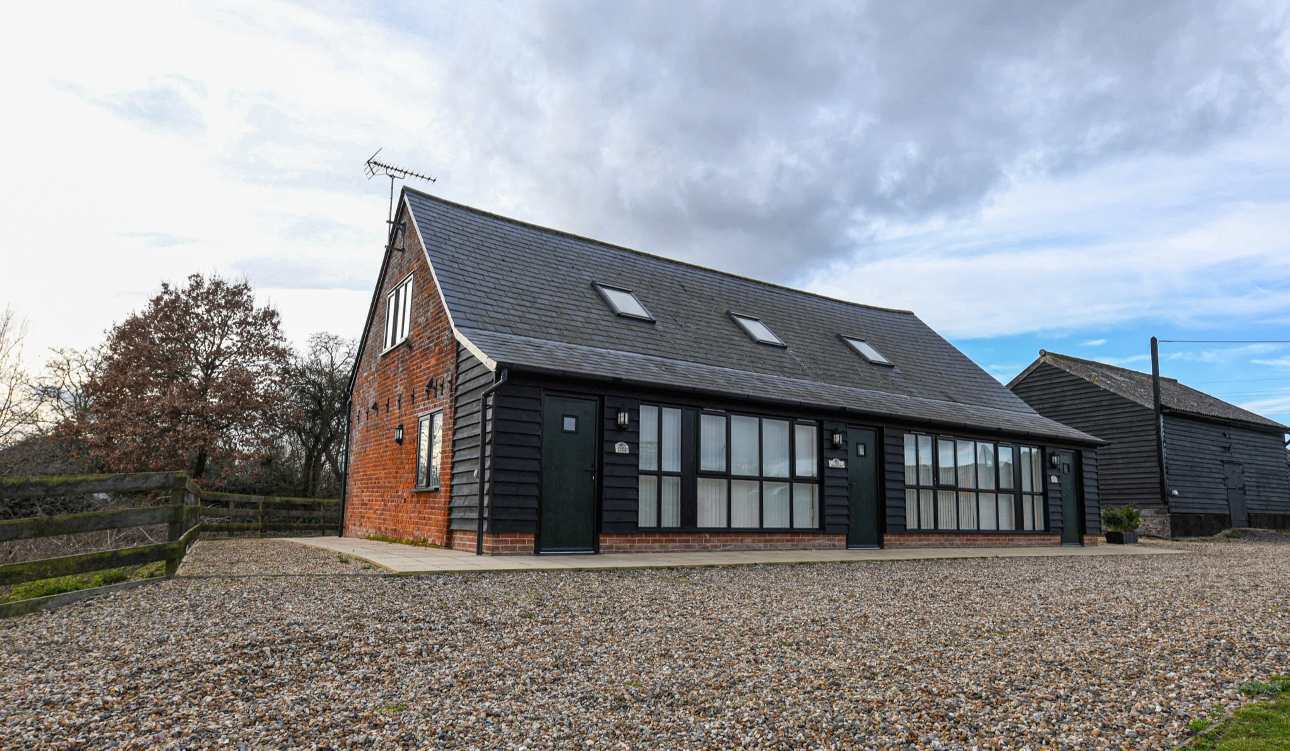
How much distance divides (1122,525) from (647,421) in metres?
13.9

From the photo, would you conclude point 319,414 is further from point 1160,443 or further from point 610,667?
point 1160,443

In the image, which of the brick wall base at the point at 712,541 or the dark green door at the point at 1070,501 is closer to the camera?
the brick wall base at the point at 712,541

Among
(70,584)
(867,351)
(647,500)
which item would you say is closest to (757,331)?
(867,351)

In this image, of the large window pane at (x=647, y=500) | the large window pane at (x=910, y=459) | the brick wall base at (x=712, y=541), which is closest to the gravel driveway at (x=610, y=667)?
the brick wall base at (x=712, y=541)

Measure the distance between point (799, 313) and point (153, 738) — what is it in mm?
15424

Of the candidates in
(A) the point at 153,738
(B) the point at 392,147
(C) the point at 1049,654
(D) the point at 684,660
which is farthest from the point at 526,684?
(B) the point at 392,147

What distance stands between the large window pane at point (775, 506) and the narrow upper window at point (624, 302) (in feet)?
11.8

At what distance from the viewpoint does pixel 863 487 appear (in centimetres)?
1284

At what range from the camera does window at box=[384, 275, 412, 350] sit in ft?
43.1

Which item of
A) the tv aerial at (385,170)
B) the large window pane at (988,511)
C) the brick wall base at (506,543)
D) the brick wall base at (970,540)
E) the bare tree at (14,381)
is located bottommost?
the brick wall base at (970,540)

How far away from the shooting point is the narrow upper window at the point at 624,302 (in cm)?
1270

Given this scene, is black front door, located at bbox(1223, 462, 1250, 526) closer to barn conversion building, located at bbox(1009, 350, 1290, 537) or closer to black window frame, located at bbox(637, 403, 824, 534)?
barn conversion building, located at bbox(1009, 350, 1290, 537)

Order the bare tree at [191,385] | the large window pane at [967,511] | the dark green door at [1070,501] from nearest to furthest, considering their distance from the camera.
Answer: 1. the large window pane at [967,511]
2. the dark green door at [1070,501]
3. the bare tree at [191,385]

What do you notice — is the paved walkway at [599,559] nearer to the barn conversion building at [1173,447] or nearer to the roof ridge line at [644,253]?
the roof ridge line at [644,253]
